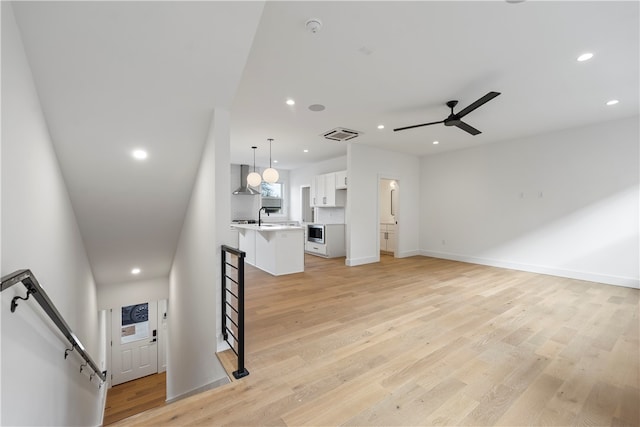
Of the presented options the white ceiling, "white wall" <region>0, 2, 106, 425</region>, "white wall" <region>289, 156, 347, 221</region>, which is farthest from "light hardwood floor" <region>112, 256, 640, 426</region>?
"white wall" <region>289, 156, 347, 221</region>

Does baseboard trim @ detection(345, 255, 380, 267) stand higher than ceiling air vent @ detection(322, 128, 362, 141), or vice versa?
ceiling air vent @ detection(322, 128, 362, 141)

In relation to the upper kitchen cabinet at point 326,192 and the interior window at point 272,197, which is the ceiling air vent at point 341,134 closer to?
the upper kitchen cabinet at point 326,192

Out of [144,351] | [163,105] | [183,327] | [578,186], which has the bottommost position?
[144,351]

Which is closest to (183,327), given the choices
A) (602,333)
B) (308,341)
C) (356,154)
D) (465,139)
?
(308,341)

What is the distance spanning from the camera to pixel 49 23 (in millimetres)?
1583

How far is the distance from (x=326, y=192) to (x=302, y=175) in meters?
1.97

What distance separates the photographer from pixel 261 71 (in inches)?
111

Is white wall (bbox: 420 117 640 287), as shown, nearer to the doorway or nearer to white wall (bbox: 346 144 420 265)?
white wall (bbox: 346 144 420 265)

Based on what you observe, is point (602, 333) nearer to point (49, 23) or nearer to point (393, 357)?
point (393, 357)

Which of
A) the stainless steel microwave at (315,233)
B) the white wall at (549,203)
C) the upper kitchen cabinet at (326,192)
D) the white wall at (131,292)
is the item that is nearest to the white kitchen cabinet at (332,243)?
the stainless steel microwave at (315,233)

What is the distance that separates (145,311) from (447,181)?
8641 millimetres

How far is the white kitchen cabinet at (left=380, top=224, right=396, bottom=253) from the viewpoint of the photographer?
7.88 meters

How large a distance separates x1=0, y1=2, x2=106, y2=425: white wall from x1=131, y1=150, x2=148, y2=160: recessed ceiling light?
2.01ft

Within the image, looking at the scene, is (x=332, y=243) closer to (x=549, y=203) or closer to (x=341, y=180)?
(x=341, y=180)
